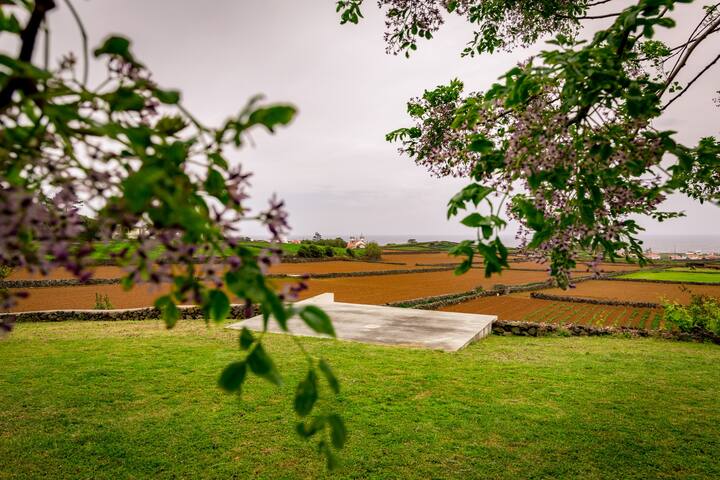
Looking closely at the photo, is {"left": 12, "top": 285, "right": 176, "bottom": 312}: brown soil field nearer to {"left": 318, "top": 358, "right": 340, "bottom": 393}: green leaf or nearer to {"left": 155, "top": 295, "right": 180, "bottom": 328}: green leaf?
{"left": 155, "top": 295, "right": 180, "bottom": 328}: green leaf

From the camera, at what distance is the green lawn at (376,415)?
5.17 metres

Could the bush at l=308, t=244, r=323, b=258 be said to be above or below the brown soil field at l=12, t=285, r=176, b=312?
above

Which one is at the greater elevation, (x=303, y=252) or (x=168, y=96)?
(x=168, y=96)

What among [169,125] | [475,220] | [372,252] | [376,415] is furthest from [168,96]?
[372,252]

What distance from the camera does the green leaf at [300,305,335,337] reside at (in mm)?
935

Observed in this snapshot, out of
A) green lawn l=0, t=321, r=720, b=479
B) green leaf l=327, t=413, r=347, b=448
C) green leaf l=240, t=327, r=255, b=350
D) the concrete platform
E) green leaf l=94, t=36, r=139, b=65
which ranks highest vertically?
green leaf l=94, t=36, r=139, b=65

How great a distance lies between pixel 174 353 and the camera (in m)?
9.88

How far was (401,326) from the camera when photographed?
12938mm

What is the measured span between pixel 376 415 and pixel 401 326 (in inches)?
254

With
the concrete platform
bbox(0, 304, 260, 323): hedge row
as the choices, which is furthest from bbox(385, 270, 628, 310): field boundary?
bbox(0, 304, 260, 323): hedge row

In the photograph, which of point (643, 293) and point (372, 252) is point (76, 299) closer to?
point (643, 293)

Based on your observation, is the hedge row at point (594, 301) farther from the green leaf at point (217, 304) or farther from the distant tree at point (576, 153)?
the green leaf at point (217, 304)

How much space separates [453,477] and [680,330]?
13.0 meters

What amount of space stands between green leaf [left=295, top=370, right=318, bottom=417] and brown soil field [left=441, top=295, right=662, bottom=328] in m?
19.7
